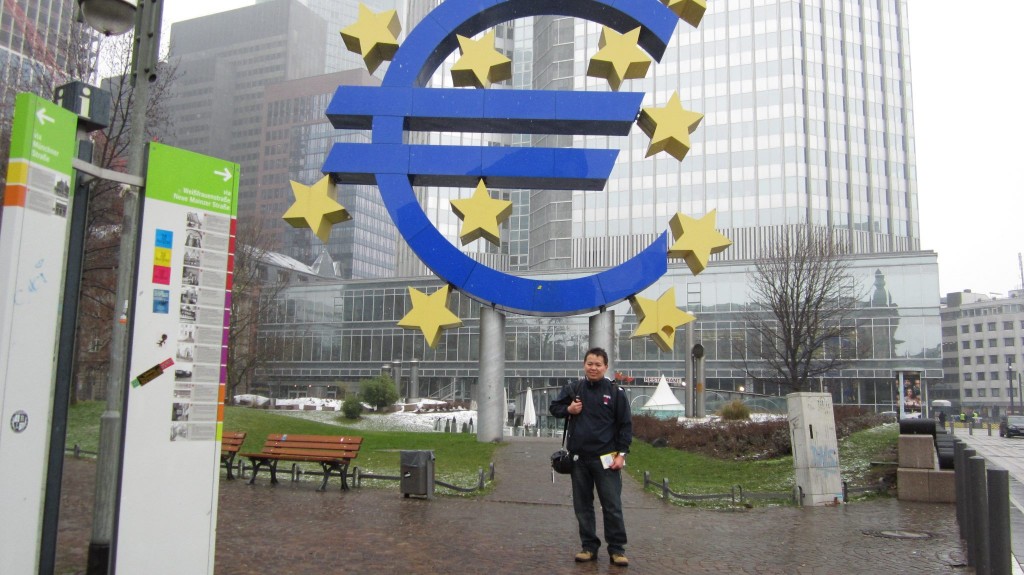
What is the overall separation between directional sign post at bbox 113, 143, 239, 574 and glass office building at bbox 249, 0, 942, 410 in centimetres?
5458

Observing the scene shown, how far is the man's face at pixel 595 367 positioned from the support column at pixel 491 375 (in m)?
11.8

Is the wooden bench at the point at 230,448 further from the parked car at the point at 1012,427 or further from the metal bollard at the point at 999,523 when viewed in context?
the parked car at the point at 1012,427

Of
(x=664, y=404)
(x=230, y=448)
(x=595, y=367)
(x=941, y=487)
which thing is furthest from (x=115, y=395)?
(x=664, y=404)

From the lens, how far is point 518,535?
8469 millimetres

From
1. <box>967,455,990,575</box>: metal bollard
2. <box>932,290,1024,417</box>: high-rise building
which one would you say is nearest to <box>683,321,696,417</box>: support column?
<box>967,455,990,575</box>: metal bollard

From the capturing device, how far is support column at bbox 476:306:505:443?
19.2m

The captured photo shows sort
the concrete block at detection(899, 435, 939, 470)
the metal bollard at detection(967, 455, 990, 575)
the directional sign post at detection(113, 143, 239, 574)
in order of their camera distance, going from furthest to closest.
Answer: the concrete block at detection(899, 435, 939, 470), the metal bollard at detection(967, 455, 990, 575), the directional sign post at detection(113, 143, 239, 574)

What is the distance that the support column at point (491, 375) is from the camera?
758 inches

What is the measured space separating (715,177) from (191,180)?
238ft

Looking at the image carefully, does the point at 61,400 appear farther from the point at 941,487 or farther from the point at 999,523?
the point at 941,487

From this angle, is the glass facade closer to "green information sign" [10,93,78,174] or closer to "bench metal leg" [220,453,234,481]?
"bench metal leg" [220,453,234,481]

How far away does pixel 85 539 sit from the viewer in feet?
24.9

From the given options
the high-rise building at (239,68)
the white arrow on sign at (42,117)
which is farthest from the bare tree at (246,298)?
the high-rise building at (239,68)

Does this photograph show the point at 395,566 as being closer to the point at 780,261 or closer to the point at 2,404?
the point at 2,404
